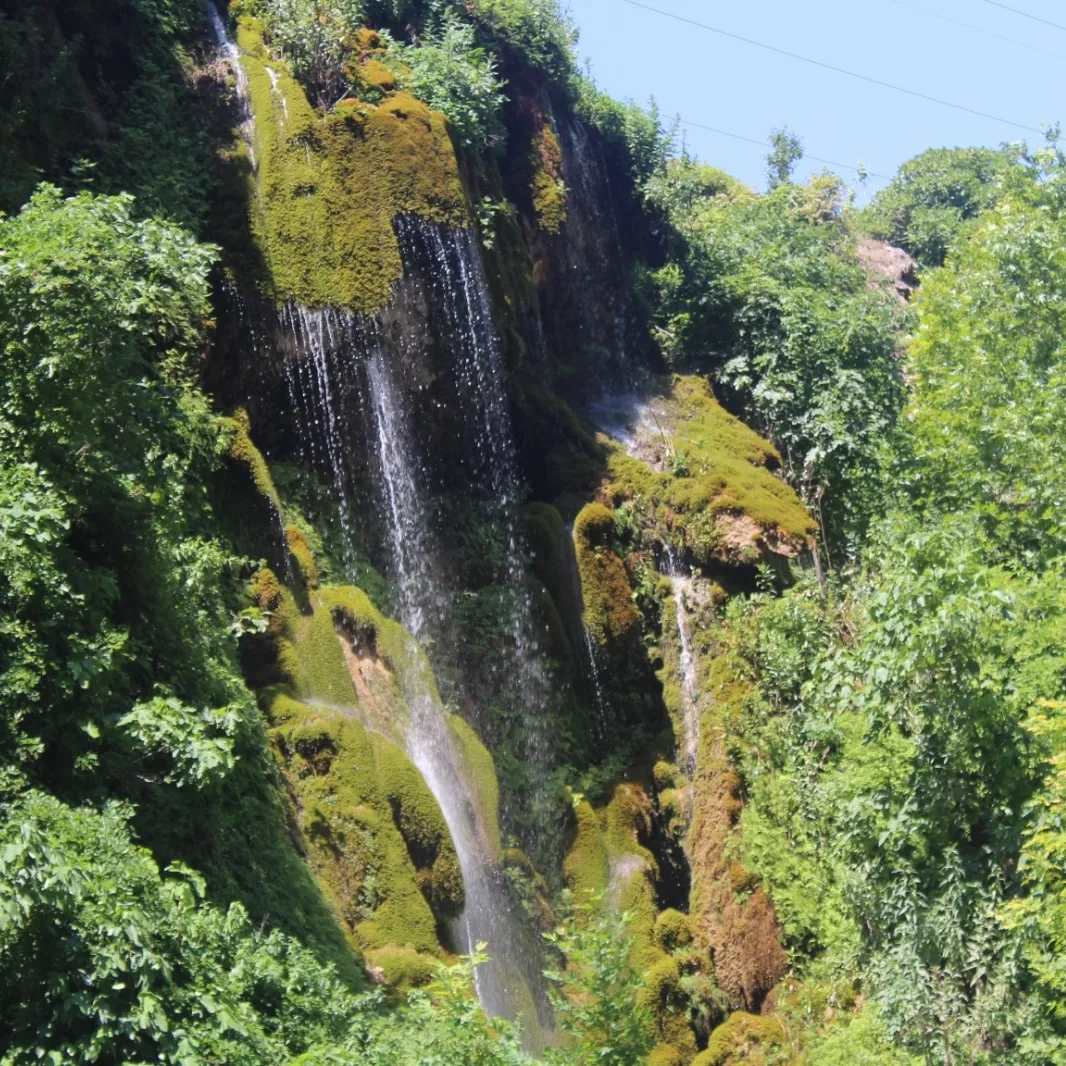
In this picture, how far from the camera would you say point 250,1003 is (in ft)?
28.4

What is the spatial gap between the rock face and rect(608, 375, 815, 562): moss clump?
58.9 ft

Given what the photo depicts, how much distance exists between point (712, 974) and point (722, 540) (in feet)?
18.8

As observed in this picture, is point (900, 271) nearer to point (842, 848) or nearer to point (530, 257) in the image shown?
point (530, 257)

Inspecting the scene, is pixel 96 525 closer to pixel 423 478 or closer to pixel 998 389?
pixel 423 478

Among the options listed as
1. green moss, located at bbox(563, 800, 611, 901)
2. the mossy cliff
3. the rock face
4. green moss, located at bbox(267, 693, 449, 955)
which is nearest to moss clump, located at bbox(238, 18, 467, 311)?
the mossy cliff

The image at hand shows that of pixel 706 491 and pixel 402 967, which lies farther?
pixel 706 491

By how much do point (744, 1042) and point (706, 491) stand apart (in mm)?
7352

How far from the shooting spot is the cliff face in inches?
536

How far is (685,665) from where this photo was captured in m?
17.5

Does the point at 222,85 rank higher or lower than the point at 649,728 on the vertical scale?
higher

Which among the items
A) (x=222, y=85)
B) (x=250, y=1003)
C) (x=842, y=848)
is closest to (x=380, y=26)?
(x=222, y=85)

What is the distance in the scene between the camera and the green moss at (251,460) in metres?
14.5

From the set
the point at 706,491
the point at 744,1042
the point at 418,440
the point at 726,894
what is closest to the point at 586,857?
the point at 726,894

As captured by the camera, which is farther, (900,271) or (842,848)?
(900,271)
